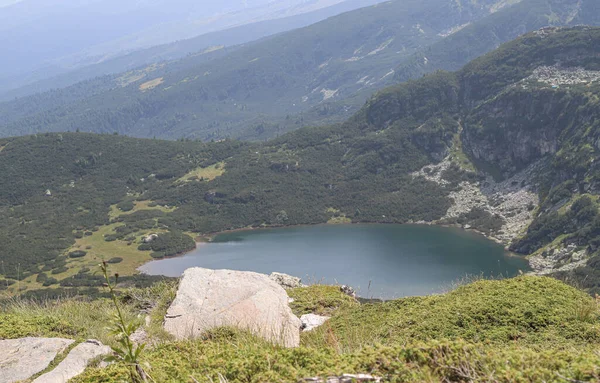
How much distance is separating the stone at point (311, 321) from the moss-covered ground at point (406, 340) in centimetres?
38

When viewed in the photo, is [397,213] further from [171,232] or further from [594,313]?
[594,313]

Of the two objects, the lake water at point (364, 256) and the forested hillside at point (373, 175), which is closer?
the lake water at point (364, 256)

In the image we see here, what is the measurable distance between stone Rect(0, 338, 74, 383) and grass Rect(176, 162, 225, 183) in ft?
449

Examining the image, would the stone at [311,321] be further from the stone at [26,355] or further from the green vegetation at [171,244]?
the green vegetation at [171,244]

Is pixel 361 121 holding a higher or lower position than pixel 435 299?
lower

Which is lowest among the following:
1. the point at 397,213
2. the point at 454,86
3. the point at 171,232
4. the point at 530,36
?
the point at 397,213

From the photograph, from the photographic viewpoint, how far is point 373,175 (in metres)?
144

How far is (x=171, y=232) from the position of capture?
110375 millimetres

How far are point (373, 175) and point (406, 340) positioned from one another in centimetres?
13919

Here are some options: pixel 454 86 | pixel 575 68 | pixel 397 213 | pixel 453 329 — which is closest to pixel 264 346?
pixel 453 329

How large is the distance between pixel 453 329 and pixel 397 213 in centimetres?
11532

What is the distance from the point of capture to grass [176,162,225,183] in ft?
474

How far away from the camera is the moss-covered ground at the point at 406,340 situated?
523 centimetres

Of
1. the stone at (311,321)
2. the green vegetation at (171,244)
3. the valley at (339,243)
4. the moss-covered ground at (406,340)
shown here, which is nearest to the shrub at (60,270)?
the valley at (339,243)
